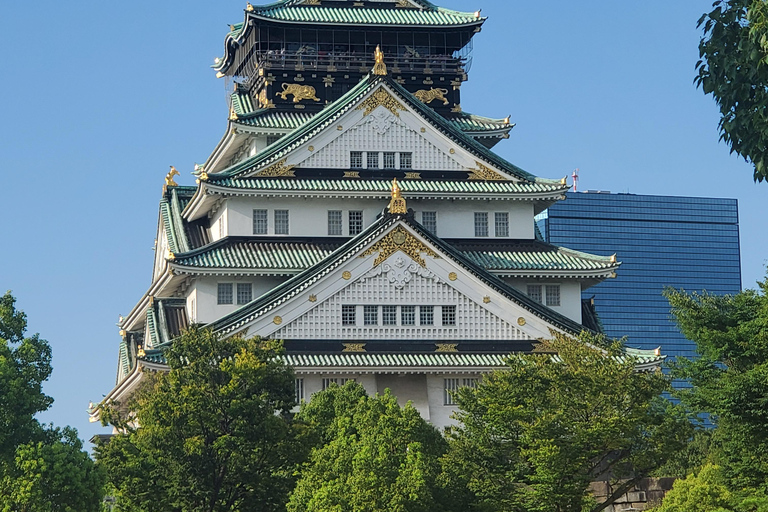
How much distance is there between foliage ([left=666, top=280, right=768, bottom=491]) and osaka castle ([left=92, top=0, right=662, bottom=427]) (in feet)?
47.4

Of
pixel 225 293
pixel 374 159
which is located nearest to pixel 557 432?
pixel 225 293

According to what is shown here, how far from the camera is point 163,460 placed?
5159 cm

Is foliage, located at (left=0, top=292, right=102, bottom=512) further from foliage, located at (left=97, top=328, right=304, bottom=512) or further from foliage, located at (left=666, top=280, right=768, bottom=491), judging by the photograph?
foliage, located at (left=666, top=280, right=768, bottom=491)

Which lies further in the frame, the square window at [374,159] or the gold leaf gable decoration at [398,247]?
the square window at [374,159]

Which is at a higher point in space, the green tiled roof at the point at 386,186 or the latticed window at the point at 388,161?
the latticed window at the point at 388,161

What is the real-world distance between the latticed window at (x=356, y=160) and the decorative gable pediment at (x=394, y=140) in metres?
0.07

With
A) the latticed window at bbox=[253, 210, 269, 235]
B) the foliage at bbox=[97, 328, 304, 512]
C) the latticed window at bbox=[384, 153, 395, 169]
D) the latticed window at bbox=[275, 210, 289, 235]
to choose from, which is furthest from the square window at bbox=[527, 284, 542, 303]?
the foliage at bbox=[97, 328, 304, 512]

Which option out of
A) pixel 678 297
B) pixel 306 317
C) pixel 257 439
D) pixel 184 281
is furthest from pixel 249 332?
pixel 678 297

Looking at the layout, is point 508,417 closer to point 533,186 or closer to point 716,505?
point 716,505

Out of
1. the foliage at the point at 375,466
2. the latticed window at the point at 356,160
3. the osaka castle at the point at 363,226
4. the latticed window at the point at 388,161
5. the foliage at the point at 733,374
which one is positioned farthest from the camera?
the latticed window at the point at 388,161

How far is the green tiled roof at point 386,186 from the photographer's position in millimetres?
71519

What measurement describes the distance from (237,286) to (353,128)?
9438 millimetres

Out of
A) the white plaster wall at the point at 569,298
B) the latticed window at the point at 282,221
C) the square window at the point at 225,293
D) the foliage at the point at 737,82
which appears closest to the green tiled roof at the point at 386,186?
the latticed window at the point at 282,221

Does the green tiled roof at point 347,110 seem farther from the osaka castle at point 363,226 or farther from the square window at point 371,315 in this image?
the square window at point 371,315
